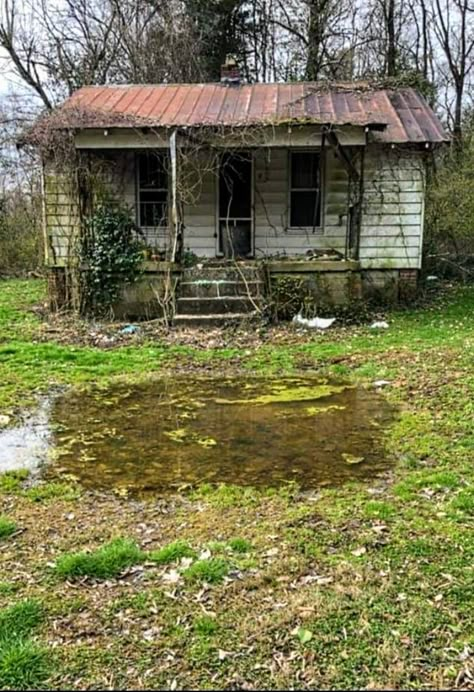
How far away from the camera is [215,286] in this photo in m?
10.7

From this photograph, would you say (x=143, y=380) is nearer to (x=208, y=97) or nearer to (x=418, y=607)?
(x=418, y=607)

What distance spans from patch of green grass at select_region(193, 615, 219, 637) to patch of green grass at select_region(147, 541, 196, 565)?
0.57 m

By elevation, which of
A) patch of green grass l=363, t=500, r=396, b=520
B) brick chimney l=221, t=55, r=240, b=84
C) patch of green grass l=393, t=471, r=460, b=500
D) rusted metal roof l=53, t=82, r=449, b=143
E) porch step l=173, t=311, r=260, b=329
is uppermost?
brick chimney l=221, t=55, r=240, b=84

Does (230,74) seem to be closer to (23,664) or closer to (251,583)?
(251,583)

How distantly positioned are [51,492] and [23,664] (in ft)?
6.16

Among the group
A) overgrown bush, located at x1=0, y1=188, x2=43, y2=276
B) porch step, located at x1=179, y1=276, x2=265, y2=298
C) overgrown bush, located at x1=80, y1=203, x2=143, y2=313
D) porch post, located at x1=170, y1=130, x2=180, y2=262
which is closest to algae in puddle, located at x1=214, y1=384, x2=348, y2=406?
porch step, located at x1=179, y1=276, x2=265, y2=298

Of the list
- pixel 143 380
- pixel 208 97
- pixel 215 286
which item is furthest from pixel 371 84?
pixel 143 380

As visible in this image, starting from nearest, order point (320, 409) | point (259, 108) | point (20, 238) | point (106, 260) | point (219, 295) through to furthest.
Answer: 1. point (320, 409)
2. point (219, 295)
3. point (106, 260)
4. point (259, 108)
5. point (20, 238)

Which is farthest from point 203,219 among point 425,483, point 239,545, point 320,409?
point 239,545

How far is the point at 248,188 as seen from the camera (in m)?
12.9

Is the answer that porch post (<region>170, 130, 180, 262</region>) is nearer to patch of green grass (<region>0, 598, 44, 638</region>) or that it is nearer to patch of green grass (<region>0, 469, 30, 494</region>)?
patch of green grass (<region>0, 469, 30, 494</region>)

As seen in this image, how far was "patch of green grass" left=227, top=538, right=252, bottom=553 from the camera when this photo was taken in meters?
3.62

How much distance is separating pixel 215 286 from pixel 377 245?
336 cm

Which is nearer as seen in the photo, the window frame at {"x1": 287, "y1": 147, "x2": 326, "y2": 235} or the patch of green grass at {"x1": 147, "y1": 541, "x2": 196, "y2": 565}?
the patch of green grass at {"x1": 147, "y1": 541, "x2": 196, "y2": 565}
